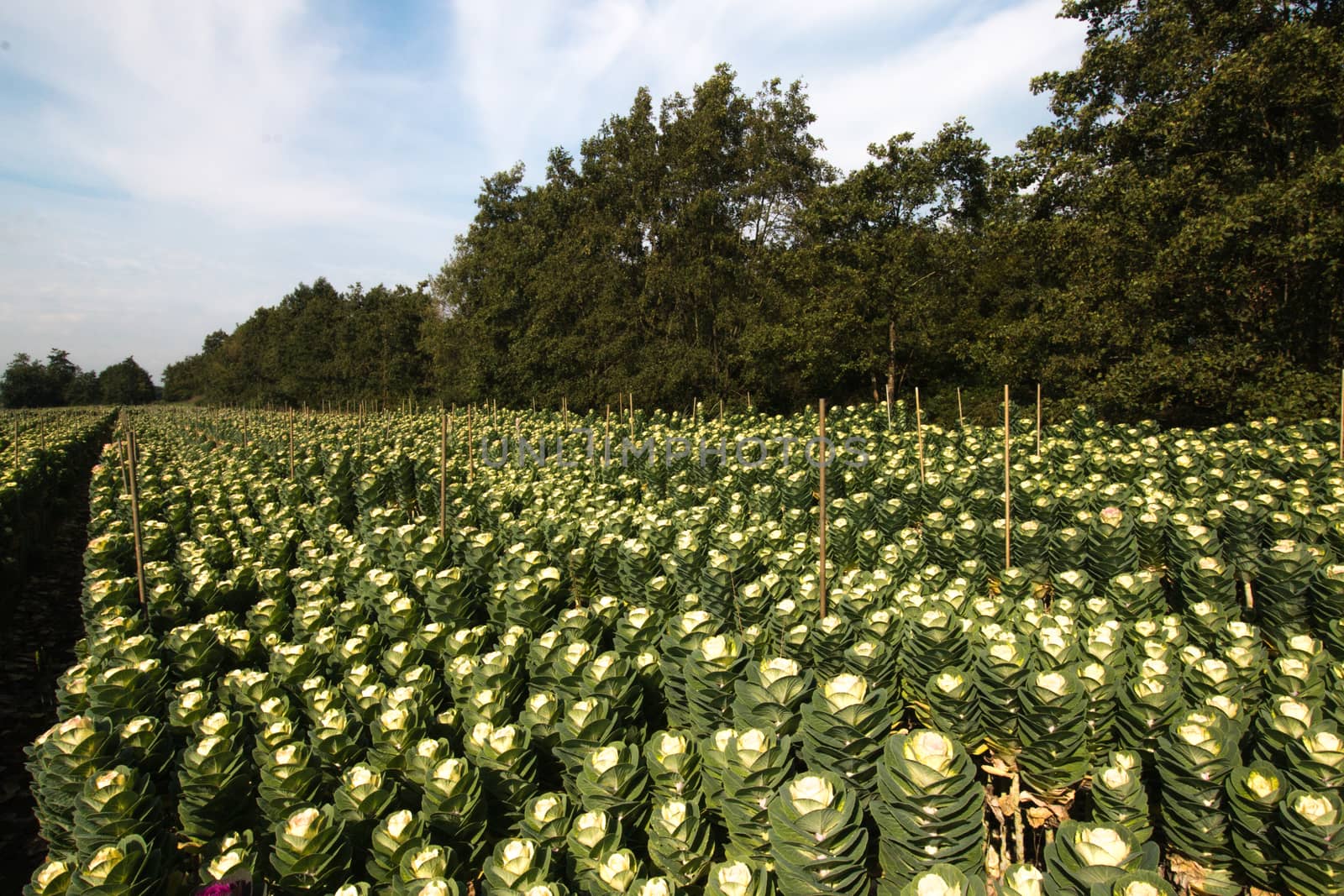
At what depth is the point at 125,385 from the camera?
92625mm

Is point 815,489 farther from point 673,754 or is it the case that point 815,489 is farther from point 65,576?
point 65,576

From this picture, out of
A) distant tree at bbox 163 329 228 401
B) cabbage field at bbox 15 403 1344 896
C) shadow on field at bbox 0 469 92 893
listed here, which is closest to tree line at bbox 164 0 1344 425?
A: cabbage field at bbox 15 403 1344 896

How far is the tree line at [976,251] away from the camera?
534 inches

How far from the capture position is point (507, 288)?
98.5ft

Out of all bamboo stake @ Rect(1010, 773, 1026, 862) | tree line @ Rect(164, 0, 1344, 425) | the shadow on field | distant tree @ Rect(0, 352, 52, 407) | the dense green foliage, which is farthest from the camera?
distant tree @ Rect(0, 352, 52, 407)

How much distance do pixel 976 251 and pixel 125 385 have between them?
360 ft

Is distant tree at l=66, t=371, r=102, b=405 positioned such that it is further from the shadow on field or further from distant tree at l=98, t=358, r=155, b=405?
the shadow on field

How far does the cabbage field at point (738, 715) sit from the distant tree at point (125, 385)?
10773cm

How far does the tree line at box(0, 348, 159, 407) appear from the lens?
8388cm

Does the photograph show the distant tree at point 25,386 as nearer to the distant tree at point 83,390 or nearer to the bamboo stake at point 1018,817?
the distant tree at point 83,390

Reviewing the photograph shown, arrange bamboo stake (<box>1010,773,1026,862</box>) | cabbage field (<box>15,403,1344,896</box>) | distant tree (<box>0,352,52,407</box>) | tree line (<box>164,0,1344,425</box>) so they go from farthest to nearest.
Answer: distant tree (<box>0,352,52,407</box>) → tree line (<box>164,0,1344,425</box>) → bamboo stake (<box>1010,773,1026,862</box>) → cabbage field (<box>15,403,1344,896</box>)

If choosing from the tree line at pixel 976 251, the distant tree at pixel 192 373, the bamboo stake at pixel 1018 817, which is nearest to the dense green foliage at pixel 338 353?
the tree line at pixel 976 251

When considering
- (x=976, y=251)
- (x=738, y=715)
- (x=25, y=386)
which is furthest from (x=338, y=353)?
(x=25, y=386)

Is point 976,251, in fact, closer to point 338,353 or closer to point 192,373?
point 338,353
